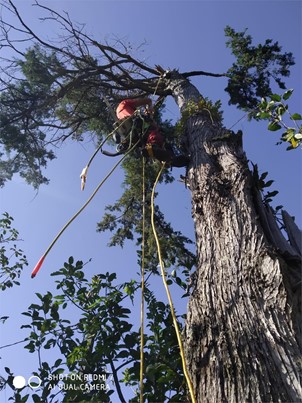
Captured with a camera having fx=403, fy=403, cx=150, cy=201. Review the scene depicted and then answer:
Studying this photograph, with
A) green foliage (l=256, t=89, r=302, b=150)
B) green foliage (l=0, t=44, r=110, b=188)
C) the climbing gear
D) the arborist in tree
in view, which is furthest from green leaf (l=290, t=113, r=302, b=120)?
green foliage (l=0, t=44, r=110, b=188)

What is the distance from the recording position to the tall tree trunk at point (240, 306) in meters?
2.08

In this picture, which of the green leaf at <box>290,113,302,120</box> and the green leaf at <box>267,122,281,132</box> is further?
the green leaf at <box>267,122,281,132</box>

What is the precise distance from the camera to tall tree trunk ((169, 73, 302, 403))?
2.08m

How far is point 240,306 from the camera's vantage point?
2469mm

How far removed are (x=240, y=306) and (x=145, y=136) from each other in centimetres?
291

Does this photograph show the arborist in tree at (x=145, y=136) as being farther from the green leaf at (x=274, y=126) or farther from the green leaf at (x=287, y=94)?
the green leaf at (x=287, y=94)

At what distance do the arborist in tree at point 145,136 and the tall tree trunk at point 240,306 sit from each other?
1049 millimetres

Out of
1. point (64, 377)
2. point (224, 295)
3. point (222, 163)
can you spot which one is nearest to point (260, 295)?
point (224, 295)

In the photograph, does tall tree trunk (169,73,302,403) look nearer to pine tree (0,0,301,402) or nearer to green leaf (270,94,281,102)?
pine tree (0,0,301,402)

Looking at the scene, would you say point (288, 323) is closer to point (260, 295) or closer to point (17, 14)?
point (260, 295)

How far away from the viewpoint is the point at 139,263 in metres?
4.23

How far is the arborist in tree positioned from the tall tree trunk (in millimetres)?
1049

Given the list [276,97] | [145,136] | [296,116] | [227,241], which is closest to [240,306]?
[227,241]

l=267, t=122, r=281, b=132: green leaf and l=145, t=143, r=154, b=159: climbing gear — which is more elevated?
l=145, t=143, r=154, b=159: climbing gear
